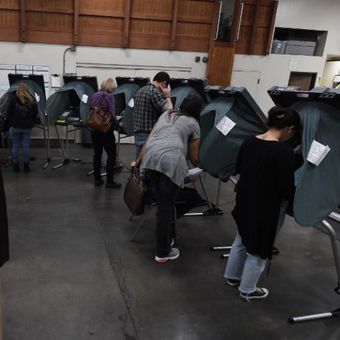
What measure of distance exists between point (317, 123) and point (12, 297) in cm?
212

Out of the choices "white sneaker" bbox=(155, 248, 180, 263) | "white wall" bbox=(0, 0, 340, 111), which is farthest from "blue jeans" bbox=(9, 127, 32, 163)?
"white sneaker" bbox=(155, 248, 180, 263)

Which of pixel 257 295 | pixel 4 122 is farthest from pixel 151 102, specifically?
pixel 4 122

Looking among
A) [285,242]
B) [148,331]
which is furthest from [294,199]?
[285,242]

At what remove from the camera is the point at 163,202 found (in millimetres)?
2609

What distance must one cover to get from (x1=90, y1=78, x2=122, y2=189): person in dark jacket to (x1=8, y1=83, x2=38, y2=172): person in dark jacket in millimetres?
966

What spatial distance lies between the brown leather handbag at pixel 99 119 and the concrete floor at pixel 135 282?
0.87 m

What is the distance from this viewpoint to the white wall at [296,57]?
265 inches

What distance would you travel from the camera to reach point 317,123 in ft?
6.30

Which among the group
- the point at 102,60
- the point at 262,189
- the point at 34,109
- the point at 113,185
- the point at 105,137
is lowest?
the point at 113,185

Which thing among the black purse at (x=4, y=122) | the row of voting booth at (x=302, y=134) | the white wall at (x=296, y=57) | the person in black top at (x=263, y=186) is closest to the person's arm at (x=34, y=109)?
the black purse at (x=4, y=122)

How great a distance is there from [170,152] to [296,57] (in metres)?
5.59

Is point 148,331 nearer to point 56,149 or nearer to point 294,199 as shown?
point 294,199

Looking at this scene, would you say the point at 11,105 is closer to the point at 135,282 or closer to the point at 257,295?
the point at 135,282

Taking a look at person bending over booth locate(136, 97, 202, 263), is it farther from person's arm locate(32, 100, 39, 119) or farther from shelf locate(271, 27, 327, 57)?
shelf locate(271, 27, 327, 57)
